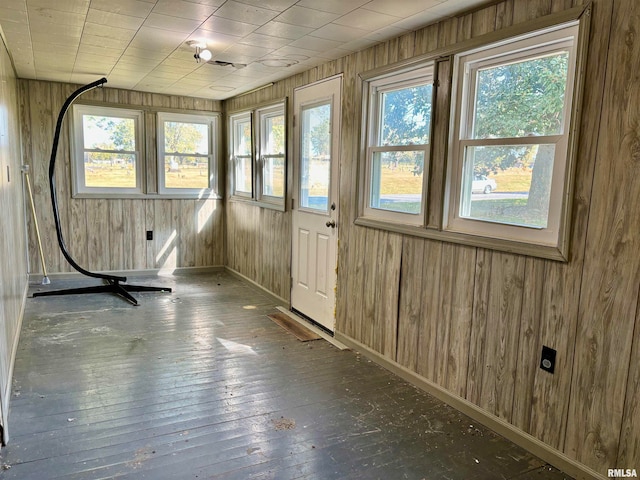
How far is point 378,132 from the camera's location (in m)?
3.38

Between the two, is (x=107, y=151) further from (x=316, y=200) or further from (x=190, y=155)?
(x=316, y=200)

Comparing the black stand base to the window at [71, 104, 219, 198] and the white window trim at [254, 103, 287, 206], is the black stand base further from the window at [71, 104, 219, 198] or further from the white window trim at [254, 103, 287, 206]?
the white window trim at [254, 103, 287, 206]

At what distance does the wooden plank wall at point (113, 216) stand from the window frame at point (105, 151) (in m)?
0.08

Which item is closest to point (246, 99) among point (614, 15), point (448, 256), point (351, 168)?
point (351, 168)

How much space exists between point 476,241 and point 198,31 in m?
2.31

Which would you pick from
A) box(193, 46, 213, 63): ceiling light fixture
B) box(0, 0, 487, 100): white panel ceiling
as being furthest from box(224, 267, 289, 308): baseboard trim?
box(193, 46, 213, 63): ceiling light fixture

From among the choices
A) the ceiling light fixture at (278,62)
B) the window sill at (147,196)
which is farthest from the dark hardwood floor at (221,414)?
the ceiling light fixture at (278,62)

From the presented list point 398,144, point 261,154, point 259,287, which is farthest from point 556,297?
point 261,154

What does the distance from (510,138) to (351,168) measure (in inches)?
56.8

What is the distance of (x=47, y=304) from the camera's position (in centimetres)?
465

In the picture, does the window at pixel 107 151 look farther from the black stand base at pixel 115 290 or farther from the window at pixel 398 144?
the window at pixel 398 144

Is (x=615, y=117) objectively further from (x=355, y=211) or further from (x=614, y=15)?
(x=355, y=211)

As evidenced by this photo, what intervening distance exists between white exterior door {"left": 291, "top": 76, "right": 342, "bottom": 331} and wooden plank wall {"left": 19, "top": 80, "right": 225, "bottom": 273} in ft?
7.58

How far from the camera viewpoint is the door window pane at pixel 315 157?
4.01 meters
